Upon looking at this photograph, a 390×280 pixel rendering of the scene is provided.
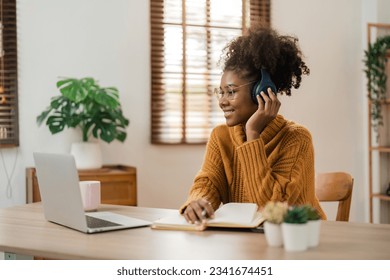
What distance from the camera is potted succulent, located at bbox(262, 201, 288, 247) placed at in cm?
136

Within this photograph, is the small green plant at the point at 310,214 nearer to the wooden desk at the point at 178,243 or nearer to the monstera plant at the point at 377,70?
the wooden desk at the point at 178,243

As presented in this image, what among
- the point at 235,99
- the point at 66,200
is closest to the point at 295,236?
the point at 66,200

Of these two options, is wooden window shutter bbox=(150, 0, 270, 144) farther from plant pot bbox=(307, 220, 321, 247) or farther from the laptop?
plant pot bbox=(307, 220, 321, 247)

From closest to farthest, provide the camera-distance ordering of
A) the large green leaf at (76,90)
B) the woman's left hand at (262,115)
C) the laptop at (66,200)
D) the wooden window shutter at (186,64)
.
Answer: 1. the laptop at (66,200)
2. the woman's left hand at (262,115)
3. the large green leaf at (76,90)
4. the wooden window shutter at (186,64)

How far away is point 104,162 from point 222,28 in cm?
136

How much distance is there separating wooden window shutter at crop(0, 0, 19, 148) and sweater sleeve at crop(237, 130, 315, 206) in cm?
219

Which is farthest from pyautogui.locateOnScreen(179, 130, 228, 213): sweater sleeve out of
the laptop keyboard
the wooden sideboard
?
the wooden sideboard

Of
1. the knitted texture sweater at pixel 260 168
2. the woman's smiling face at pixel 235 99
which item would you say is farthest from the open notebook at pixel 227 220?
the woman's smiling face at pixel 235 99

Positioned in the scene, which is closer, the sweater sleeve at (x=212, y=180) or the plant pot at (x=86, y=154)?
the sweater sleeve at (x=212, y=180)

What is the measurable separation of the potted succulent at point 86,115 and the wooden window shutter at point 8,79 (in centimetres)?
19

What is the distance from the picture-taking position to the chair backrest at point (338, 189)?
2.28 metres

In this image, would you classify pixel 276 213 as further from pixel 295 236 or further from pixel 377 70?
pixel 377 70

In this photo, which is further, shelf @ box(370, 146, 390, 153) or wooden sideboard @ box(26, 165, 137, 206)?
shelf @ box(370, 146, 390, 153)
